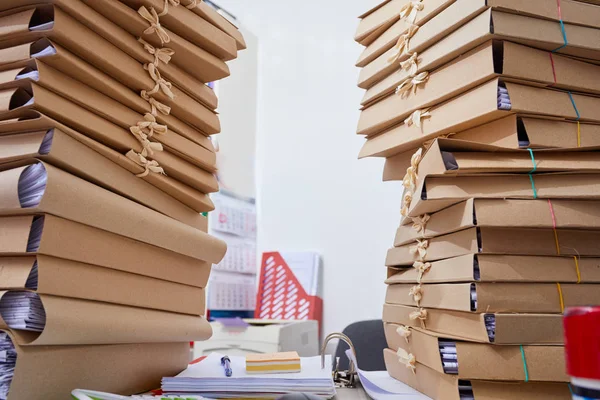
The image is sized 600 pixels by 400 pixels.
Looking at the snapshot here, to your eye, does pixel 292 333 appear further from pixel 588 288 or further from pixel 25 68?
pixel 25 68

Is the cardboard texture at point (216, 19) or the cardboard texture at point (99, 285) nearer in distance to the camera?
the cardboard texture at point (99, 285)

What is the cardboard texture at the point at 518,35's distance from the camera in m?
0.86

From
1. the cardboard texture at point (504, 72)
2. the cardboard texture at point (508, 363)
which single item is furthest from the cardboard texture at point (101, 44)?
the cardboard texture at point (508, 363)

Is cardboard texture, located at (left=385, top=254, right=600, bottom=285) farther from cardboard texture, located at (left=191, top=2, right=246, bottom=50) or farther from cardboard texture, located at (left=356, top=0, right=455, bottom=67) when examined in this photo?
cardboard texture, located at (left=191, top=2, right=246, bottom=50)

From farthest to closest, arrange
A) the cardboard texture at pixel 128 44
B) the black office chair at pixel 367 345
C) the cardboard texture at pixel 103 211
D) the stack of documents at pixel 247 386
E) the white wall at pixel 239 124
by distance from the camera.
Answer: the white wall at pixel 239 124 < the black office chair at pixel 367 345 < the stack of documents at pixel 247 386 < the cardboard texture at pixel 128 44 < the cardboard texture at pixel 103 211

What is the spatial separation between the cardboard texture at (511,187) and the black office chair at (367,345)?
4.36 ft

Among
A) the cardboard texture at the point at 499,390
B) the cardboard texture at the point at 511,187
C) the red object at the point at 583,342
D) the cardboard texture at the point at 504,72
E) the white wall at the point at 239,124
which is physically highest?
the white wall at the point at 239,124

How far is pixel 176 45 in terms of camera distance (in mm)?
1029

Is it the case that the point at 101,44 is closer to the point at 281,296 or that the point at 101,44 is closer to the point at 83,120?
the point at 83,120

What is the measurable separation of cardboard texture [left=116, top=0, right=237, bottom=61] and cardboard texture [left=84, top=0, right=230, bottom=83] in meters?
0.02

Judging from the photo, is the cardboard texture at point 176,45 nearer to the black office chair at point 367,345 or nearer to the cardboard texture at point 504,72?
the cardboard texture at point 504,72

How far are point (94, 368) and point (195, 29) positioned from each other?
2.15ft

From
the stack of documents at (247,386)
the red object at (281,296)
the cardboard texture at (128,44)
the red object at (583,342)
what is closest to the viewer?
the red object at (583,342)

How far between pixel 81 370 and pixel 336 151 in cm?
247
